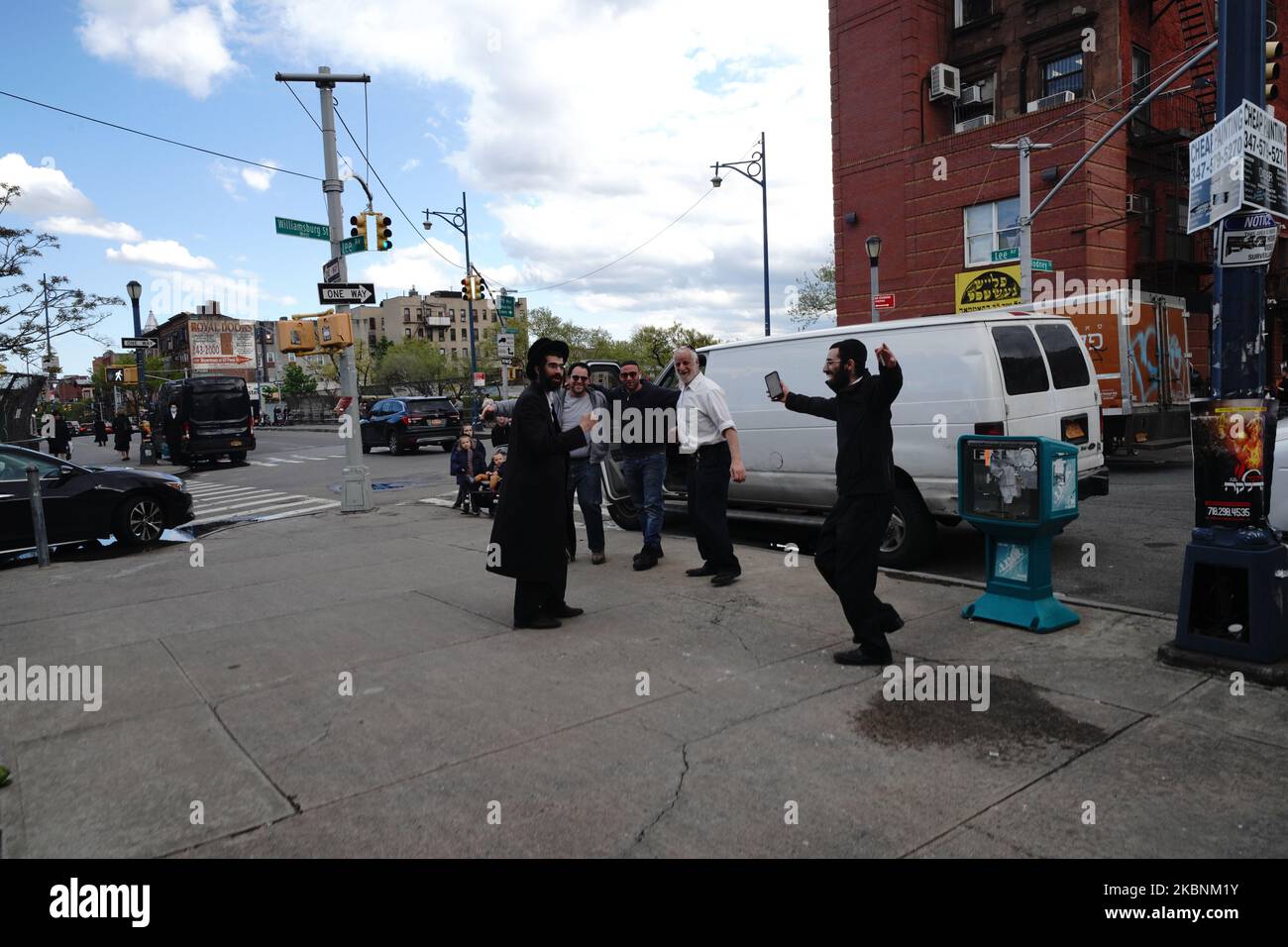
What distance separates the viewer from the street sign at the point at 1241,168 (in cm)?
465

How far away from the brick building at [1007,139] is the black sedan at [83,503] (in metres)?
21.0

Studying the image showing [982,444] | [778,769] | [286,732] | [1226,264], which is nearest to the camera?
[778,769]

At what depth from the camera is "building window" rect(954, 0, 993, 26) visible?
26.0m

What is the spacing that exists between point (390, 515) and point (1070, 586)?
370 inches

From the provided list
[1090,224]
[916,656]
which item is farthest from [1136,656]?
[1090,224]

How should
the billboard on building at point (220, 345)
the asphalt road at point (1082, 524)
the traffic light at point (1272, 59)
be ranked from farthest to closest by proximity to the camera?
the billboard on building at point (220, 345), the traffic light at point (1272, 59), the asphalt road at point (1082, 524)

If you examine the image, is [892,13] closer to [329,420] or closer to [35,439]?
[35,439]

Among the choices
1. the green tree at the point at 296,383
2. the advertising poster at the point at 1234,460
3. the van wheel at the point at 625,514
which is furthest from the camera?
the green tree at the point at 296,383

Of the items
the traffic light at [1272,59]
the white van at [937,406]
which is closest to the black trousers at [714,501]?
the white van at [937,406]

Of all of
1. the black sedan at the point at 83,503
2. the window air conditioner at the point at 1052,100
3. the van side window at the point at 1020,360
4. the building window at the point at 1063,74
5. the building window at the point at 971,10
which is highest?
the building window at the point at 971,10

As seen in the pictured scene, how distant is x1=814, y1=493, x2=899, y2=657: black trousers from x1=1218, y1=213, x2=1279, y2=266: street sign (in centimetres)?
225

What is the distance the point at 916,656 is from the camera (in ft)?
17.5

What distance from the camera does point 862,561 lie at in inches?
201

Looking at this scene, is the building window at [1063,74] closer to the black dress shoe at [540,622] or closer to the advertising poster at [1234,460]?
the advertising poster at [1234,460]
